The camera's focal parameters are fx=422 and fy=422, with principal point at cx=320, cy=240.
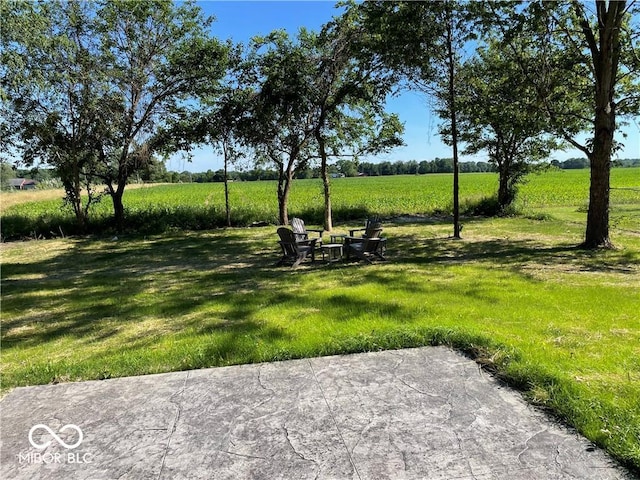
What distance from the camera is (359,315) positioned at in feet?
15.8

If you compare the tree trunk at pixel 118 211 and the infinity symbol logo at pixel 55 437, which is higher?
the tree trunk at pixel 118 211

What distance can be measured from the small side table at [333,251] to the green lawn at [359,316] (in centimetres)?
56

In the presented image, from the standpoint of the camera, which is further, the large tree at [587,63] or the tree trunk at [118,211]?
the tree trunk at [118,211]

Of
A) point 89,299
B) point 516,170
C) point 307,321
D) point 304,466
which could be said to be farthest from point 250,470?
point 516,170

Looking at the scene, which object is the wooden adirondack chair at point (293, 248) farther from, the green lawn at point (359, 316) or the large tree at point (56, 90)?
the large tree at point (56, 90)

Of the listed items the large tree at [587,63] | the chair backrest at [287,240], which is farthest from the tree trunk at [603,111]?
the chair backrest at [287,240]

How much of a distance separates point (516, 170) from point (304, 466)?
17.3 metres

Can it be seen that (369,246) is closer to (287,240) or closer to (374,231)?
(374,231)

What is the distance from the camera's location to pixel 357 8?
11562 mm

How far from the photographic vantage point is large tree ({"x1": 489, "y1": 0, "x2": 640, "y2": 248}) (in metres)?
8.15

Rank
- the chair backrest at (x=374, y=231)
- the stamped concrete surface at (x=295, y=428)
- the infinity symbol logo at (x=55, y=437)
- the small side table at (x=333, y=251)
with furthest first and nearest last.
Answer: the small side table at (x=333, y=251), the chair backrest at (x=374, y=231), the infinity symbol logo at (x=55, y=437), the stamped concrete surface at (x=295, y=428)

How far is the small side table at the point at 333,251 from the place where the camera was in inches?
344

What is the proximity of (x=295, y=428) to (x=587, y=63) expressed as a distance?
401 inches

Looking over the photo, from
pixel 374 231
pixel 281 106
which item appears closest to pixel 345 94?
pixel 281 106
